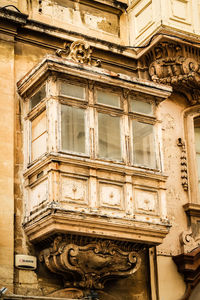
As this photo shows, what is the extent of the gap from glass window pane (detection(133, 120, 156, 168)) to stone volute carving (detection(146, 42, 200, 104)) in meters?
1.73

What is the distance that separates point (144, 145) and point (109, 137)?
30.2 inches

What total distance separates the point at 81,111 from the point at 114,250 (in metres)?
2.56

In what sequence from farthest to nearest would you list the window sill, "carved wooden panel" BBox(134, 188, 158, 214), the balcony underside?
"carved wooden panel" BBox(134, 188, 158, 214)
the window sill
the balcony underside

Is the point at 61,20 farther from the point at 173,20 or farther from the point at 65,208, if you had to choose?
the point at 65,208

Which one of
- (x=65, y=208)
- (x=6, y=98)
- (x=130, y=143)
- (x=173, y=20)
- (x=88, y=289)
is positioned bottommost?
(x=88, y=289)

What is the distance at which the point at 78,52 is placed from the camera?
1392 centimetres

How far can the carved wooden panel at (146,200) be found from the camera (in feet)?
42.2

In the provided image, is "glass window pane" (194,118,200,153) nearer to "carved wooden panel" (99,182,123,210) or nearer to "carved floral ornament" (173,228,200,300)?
"carved floral ornament" (173,228,200,300)

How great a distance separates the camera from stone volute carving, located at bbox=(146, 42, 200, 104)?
15.0m

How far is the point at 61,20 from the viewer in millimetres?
14844

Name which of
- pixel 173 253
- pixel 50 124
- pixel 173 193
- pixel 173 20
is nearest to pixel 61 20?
pixel 173 20

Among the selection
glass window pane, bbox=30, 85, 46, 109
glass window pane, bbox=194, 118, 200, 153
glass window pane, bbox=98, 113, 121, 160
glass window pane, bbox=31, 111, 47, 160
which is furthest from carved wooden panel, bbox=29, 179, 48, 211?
glass window pane, bbox=194, 118, 200, 153

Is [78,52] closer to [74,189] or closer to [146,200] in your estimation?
[74,189]

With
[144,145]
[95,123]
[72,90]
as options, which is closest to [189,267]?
[144,145]
